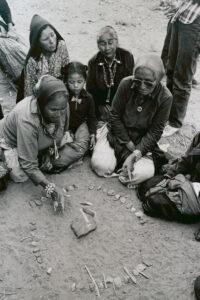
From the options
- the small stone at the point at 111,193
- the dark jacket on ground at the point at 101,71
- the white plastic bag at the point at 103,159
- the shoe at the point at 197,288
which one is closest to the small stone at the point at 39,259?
the small stone at the point at 111,193

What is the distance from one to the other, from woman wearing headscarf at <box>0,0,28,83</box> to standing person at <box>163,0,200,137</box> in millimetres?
2176

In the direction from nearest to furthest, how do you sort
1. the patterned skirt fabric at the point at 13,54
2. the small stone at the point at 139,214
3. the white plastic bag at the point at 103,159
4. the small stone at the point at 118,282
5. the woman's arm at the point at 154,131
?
the small stone at the point at 118,282 < the small stone at the point at 139,214 < the woman's arm at the point at 154,131 < the white plastic bag at the point at 103,159 < the patterned skirt fabric at the point at 13,54

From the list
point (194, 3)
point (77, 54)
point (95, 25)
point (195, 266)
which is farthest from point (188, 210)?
point (95, 25)

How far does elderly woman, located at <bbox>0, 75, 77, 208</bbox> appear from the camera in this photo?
10.8 ft

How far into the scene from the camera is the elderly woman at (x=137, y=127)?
12.4 feet

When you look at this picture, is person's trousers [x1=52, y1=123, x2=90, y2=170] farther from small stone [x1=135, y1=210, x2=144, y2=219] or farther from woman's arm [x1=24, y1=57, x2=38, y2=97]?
small stone [x1=135, y1=210, x2=144, y2=219]

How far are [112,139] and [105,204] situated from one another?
0.75 metres

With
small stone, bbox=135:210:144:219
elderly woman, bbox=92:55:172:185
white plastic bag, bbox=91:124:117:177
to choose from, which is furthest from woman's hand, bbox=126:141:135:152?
small stone, bbox=135:210:144:219

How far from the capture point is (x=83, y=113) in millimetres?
4254

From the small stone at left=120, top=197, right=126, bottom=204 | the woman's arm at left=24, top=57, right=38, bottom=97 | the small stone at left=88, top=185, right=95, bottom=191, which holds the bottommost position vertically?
the small stone at left=120, top=197, right=126, bottom=204

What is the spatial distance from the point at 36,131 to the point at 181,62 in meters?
2.09

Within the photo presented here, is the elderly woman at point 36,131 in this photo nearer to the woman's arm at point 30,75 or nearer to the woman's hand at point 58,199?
the woman's hand at point 58,199

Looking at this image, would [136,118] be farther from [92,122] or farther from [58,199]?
[58,199]

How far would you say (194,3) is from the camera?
429 centimetres
